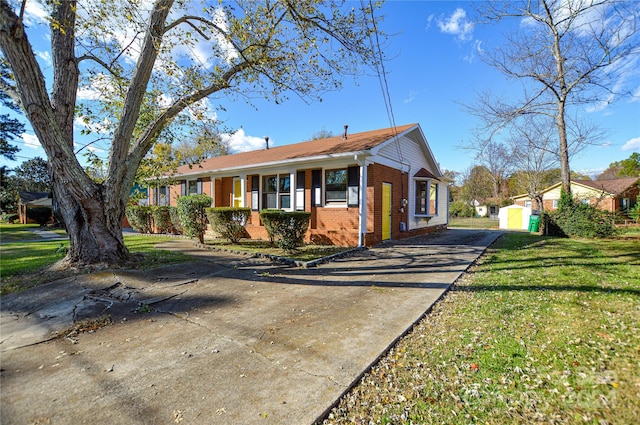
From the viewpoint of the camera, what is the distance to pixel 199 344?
320 centimetres

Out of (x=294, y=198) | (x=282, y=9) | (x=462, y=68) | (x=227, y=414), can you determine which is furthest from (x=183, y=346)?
(x=462, y=68)

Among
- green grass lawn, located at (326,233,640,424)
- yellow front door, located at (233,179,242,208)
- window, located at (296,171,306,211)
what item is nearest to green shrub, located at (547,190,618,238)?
green grass lawn, located at (326,233,640,424)

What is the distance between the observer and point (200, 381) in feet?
8.20

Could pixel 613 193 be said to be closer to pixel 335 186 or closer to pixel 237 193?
pixel 335 186

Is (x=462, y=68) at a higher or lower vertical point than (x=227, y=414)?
higher

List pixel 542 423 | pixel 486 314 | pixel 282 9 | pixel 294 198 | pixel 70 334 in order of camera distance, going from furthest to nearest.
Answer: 1. pixel 294 198
2. pixel 282 9
3. pixel 486 314
4. pixel 70 334
5. pixel 542 423

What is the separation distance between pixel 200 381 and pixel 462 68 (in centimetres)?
1253

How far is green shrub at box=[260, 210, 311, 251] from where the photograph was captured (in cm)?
871

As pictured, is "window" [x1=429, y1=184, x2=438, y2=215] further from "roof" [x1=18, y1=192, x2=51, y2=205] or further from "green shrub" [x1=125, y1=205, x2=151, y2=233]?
"roof" [x1=18, y1=192, x2=51, y2=205]

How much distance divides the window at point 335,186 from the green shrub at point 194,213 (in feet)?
14.8

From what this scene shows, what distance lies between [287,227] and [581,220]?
1374 cm

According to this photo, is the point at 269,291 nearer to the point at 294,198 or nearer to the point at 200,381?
the point at 200,381

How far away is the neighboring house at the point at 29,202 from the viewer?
30181 millimetres

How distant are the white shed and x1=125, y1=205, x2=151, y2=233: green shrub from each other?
2768 cm
